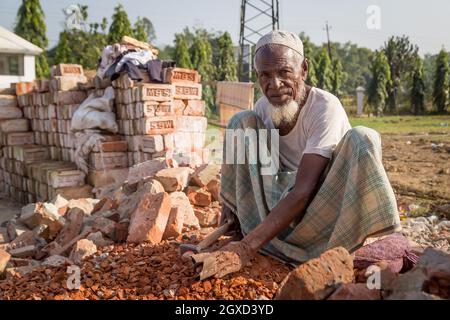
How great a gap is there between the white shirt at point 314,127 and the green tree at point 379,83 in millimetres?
28661

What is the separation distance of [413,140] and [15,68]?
1719cm

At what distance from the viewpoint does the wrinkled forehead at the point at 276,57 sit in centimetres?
234

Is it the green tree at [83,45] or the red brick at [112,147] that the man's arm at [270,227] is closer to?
the red brick at [112,147]

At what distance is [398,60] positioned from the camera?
106ft

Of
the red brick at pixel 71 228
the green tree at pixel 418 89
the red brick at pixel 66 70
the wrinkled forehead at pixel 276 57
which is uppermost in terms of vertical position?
Result: the green tree at pixel 418 89

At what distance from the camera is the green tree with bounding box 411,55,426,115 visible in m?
28.6

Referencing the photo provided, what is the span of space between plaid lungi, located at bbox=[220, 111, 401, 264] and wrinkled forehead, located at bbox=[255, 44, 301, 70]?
34 cm

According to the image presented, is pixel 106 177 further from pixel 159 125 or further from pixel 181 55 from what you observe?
pixel 181 55

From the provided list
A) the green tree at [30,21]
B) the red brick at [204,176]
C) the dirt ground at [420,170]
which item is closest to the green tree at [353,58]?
the green tree at [30,21]

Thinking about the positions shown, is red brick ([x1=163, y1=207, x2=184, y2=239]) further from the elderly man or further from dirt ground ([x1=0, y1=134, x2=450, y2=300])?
the elderly man

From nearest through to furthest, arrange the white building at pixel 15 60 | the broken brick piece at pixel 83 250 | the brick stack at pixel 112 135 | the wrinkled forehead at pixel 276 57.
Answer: the wrinkled forehead at pixel 276 57
the broken brick piece at pixel 83 250
the brick stack at pixel 112 135
the white building at pixel 15 60

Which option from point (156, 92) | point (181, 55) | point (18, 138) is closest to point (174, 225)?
point (156, 92)

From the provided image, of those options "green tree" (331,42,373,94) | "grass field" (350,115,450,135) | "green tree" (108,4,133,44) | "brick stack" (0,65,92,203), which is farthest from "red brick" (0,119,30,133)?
"green tree" (331,42,373,94)

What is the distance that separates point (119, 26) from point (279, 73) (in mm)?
23117
